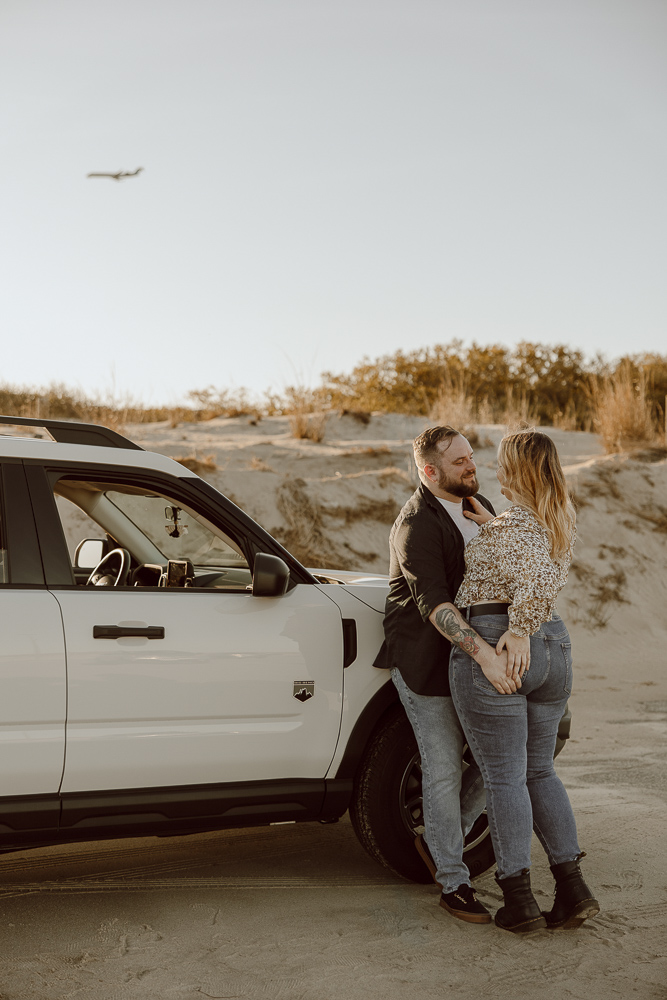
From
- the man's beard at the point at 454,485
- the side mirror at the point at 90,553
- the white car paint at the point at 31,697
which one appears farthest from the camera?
the side mirror at the point at 90,553

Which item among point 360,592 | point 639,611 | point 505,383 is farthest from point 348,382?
point 360,592

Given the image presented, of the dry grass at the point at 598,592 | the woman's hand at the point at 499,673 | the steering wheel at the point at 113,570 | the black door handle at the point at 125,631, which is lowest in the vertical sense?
the dry grass at the point at 598,592

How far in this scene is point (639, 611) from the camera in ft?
40.8

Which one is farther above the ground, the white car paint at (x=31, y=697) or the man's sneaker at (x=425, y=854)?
the white car paint at (x=31, y=697)

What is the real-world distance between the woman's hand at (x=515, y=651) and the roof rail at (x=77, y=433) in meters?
1.67

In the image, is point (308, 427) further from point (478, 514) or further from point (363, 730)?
point (363, 730)

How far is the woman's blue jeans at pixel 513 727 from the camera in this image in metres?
3.74

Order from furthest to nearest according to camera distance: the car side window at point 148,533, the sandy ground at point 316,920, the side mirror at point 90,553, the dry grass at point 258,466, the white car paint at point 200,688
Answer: the dry grass at point 258,466, the side mirror at point 90,553, the car side window at point 148,533, the white car paint at point 200,688, the sandy ground at point 316,920

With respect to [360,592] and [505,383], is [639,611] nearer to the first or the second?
[360,592]

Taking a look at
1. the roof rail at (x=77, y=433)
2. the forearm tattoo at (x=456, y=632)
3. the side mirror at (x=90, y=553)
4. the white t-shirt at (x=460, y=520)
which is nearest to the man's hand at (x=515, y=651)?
the forearm tattoo at (x=456, y=632)

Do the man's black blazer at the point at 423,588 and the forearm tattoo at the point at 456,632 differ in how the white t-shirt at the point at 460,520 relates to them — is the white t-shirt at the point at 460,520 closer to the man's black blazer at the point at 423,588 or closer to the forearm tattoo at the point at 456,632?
the man's black blazer at the point at 423,588

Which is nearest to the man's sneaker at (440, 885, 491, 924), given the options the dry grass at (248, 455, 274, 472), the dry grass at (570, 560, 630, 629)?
the dry grass at (570, 560, 630, 629)

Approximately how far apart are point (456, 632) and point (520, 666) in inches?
11.0

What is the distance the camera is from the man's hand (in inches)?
144
